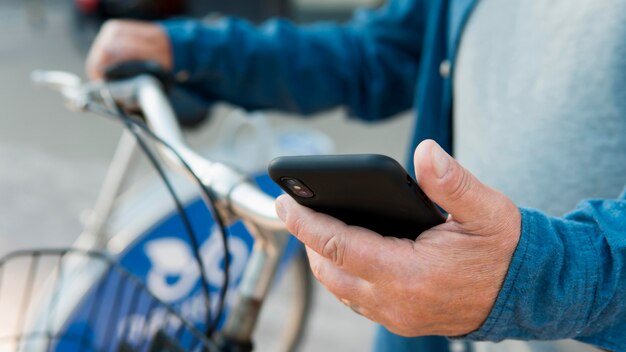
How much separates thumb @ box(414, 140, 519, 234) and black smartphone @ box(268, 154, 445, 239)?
Result: 18 millimetres

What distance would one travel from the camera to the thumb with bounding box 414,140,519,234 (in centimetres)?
56

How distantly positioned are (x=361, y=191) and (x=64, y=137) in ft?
12.2

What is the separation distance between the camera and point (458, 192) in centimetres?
57

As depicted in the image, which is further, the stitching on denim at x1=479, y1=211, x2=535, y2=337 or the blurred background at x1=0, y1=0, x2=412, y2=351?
the blurred background at x1=0, y1=0, x2=412, y2=351

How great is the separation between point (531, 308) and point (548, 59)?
1.36 feet

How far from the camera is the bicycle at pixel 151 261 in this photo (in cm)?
91

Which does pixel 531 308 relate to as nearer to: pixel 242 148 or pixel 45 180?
pixel 242 148

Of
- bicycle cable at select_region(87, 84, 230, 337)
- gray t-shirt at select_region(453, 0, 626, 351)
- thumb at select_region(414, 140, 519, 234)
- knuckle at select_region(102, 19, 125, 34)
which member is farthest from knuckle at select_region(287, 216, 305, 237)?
knuckle at select_region(102, 19, 125, 34)

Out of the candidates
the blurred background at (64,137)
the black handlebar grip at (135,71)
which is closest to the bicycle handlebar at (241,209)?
the black handlebar grip at (135,71)

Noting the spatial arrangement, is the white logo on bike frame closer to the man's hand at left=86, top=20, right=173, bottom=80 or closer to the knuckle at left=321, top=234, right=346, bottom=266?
the man's hand at left=86, top=20, right=173, bottom=80

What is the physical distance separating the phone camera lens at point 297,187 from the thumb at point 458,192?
10cm

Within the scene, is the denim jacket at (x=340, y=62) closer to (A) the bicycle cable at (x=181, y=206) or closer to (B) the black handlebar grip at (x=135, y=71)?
(B) the black handlebar grip at (x=135, y=71)

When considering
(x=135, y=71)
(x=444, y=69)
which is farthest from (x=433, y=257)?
(x=135, y=71)

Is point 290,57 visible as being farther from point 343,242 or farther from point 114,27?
point 343,242
